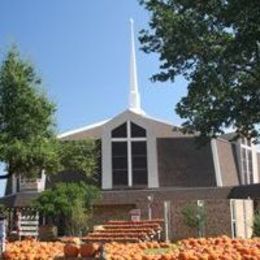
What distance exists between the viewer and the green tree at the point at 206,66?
2658cm

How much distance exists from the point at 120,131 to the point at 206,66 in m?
39.7

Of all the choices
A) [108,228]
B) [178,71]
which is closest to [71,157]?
[108,228]

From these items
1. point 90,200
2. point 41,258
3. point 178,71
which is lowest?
point 41,258

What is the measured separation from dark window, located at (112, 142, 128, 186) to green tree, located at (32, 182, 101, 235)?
50.9ft

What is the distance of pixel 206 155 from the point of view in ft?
223

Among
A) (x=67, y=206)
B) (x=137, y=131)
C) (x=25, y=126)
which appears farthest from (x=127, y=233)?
(x=137, y=131)

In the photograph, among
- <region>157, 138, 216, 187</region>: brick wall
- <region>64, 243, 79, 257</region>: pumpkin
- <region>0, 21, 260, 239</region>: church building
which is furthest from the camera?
<region>157, 138, 216, 187</region>: brick wall

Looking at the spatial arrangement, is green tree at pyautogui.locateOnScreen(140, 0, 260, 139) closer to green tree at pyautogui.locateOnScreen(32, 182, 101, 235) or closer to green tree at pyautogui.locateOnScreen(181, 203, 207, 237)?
green tree at pyautogui.locateOnScreen(181, 203, 207, 237)

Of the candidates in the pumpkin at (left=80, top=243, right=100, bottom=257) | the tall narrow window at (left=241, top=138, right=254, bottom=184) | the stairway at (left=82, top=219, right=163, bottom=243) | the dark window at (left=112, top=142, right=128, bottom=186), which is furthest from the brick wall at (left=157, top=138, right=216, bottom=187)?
the pumpkin at (left=80, top=243, right=100, bottom=257)

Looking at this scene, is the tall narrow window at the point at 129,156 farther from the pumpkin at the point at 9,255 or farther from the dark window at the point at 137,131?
the pumpkin at the point at 9,255

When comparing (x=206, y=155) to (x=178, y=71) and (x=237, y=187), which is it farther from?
(x=178, y=71)

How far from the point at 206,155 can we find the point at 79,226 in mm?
22685

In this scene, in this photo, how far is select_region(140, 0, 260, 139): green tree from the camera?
87.2 feet

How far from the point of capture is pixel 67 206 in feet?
154
